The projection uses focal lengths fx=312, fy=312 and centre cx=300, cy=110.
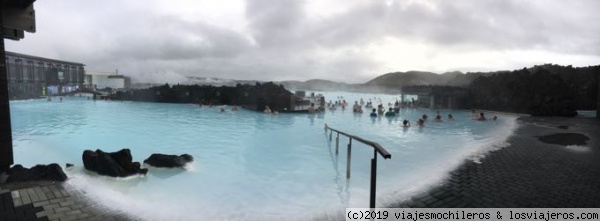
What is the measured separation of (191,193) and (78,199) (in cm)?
284

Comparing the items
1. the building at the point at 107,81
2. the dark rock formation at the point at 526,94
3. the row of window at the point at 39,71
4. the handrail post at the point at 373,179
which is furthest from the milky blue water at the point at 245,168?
the building at the point at 107,81

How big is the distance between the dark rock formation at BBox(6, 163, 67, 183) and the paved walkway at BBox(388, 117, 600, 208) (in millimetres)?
7932

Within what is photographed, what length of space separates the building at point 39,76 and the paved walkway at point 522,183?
60019 millimetres

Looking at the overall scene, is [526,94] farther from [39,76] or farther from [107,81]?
[107,81]

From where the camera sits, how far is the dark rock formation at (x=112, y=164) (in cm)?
960

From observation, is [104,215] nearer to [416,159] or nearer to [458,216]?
[458,216]

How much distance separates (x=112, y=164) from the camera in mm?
9703

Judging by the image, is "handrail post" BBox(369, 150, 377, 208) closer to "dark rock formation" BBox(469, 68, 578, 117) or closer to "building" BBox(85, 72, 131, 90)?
"dark rock formation" BBox(469, 68, 578, 117)

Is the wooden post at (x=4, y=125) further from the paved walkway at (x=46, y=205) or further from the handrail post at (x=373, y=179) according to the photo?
the handrail post at (x=373, y=179)

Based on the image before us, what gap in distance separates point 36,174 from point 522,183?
37.5ft

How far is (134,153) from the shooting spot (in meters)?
15.0

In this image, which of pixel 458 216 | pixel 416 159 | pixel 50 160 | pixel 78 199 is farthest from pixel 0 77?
pixel 416 159

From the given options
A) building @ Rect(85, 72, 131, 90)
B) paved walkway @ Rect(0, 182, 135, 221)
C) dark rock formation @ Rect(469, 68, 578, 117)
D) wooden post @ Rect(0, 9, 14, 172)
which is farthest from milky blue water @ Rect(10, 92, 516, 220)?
building @ Rect(85, 72, 131, 90)

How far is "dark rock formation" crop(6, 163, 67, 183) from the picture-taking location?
6.95 metres
